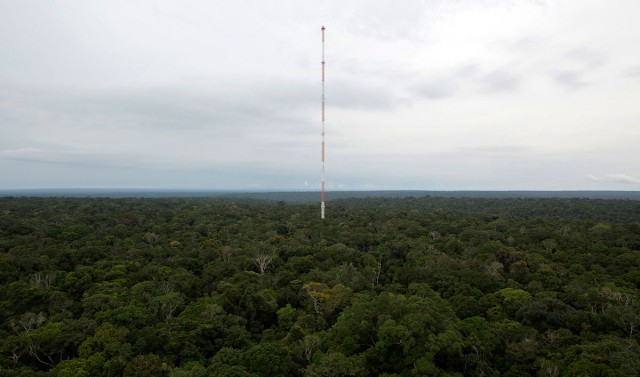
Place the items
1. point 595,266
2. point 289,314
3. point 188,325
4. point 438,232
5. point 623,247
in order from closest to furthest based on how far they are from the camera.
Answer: point 188,325 < point 289,314 < point 595,266 < point 623,247 < point 438,232

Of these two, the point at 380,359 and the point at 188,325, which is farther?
the point at 188,325

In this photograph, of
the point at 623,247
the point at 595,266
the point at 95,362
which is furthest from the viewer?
the point at 623,247

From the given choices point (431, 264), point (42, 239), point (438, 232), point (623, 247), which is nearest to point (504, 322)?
point (431, 264)

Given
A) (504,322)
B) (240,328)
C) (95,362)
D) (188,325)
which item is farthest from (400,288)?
(95,362)

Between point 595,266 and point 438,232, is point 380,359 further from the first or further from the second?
point 438,232

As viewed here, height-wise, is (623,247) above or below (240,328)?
above

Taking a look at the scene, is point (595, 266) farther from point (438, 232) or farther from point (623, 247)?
point (438, 232)
